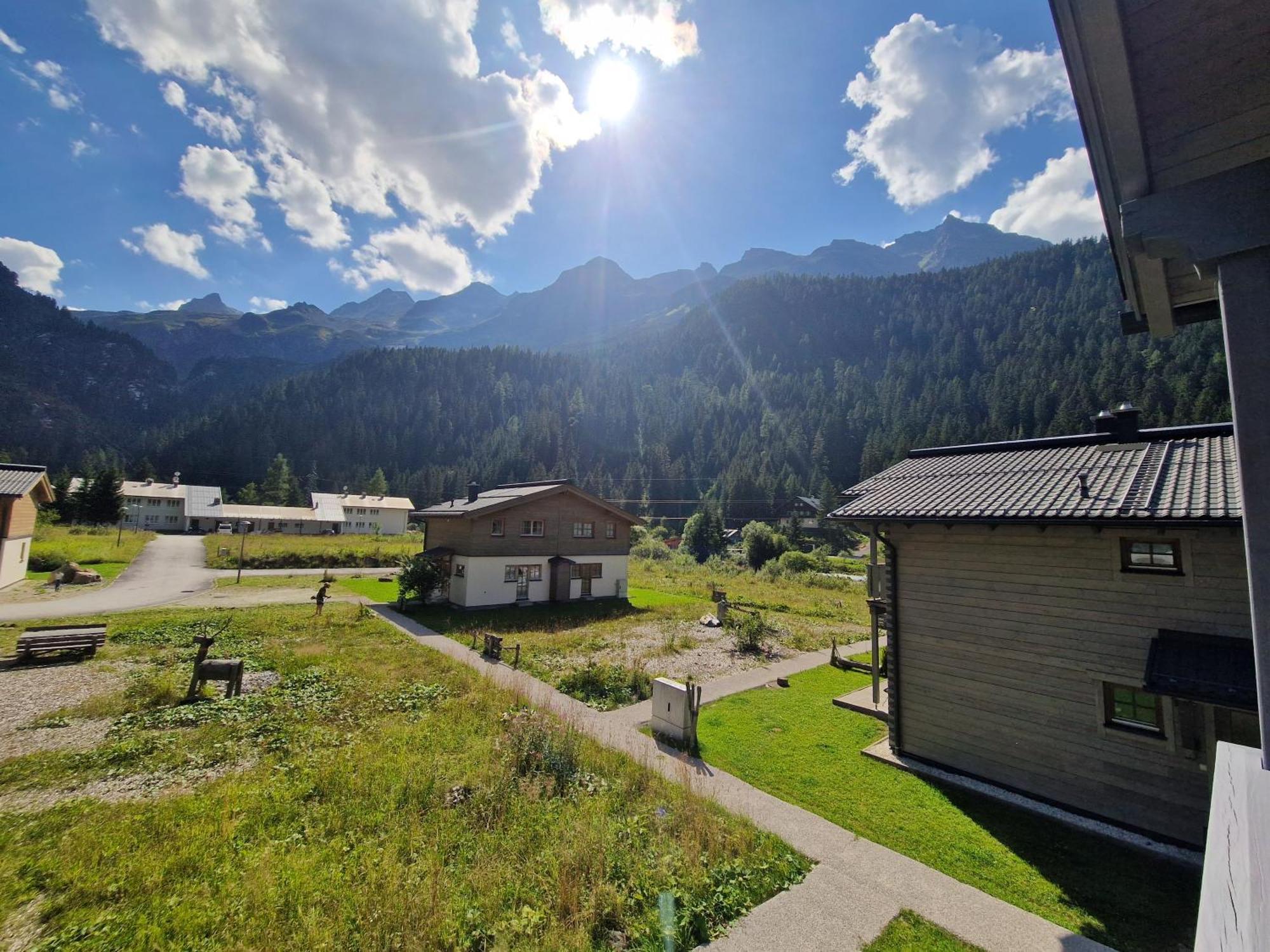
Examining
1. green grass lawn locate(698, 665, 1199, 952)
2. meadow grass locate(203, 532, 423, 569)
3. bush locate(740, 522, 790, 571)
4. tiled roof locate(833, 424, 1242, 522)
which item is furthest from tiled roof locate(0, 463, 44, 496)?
bush locate(740, 522, 790, 571)

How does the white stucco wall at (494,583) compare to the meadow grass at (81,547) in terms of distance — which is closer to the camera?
the white stucco wall at (494,583)

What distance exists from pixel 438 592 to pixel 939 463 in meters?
24.1

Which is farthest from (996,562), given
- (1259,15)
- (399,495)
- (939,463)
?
(399,495)

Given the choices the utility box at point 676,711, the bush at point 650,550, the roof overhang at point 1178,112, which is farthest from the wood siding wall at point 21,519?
the bush at point 650,550

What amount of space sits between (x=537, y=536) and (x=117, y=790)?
786 inches

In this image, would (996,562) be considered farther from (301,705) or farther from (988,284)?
(988,284)

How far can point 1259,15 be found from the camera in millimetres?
2408

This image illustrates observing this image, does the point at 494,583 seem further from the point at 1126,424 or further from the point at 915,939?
the point at 1126,424

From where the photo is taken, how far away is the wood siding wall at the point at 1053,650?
25.1ft

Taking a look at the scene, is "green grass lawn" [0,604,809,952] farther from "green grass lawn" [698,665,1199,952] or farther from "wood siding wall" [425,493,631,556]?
"wood siding wall" [425,493,631,556]

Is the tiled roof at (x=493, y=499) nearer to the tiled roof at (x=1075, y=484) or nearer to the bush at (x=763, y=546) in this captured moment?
the tiled roof at (x=1075, y=484)

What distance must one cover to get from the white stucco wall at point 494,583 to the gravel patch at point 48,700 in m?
13.1

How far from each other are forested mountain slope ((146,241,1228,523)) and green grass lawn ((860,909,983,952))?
80.8m

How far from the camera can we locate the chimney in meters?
10.5
